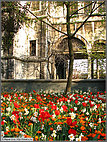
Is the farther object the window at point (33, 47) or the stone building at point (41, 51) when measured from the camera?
the window at point (33, 47)

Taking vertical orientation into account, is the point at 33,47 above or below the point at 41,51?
above

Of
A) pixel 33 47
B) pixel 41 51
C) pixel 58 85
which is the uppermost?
pixel 33 47

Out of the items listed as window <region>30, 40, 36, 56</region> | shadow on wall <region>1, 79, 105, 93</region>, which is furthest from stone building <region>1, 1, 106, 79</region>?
shadow on wall <region>1, 79, 105, 93</region>

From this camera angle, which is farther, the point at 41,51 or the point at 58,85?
the point at 41,51

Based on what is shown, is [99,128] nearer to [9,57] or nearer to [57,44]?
[9,57]

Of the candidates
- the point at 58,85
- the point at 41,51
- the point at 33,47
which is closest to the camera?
the point at 58,85

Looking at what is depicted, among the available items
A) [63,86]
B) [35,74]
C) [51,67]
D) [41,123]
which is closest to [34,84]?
[63,86]

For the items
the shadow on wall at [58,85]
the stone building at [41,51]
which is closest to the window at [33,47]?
the stone building at [41,51]

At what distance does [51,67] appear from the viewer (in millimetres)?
15828

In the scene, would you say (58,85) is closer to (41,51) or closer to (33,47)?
(41,51)

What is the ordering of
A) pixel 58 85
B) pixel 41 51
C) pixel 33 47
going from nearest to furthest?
pixel 58 85 < pixel 41 51 < pixel 33 47

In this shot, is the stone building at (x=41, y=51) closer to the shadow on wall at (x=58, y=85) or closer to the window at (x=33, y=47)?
the window at (x=33, y=47)

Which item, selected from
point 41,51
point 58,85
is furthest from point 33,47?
point 58,85

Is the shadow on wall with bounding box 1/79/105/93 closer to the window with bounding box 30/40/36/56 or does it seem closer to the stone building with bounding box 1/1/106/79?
the stone building with bounding box 1/1/106/79
